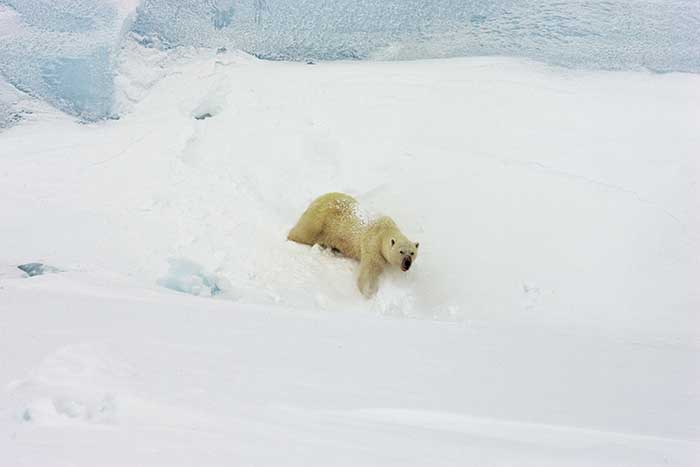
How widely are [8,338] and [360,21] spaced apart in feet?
19.3

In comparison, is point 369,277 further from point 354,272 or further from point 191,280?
point 191,280

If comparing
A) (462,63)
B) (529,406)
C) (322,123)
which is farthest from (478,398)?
(462,63)

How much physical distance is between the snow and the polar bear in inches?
4.7

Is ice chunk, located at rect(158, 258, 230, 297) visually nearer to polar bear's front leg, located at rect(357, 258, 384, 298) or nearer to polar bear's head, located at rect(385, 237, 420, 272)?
polar bear's front leg, located at rect(357, 258, 384, 298)

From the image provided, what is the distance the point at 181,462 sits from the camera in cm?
170

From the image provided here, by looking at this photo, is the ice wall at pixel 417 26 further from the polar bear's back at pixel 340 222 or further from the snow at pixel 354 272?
the polar bear's back at pixel 340 222

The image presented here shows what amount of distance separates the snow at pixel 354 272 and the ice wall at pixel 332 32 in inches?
11.2

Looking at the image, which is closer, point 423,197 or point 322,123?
point 423,197

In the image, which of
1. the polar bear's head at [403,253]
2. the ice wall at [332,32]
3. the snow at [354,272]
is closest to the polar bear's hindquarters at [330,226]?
the snow at [354,272]

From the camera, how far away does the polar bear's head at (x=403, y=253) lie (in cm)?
449

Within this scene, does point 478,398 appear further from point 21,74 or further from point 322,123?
point 21,74

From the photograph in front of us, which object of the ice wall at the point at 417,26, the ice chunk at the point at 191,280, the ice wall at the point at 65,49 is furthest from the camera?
the ice wall at the point at 417,26

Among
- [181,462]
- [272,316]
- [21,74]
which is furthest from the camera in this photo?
[21,74]

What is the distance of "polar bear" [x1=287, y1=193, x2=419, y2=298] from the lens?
4719 mm
